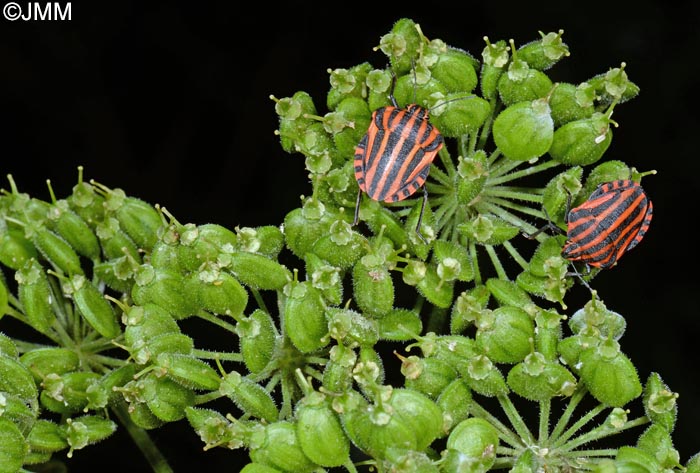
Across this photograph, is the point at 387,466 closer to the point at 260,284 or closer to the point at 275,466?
the point at 275,466

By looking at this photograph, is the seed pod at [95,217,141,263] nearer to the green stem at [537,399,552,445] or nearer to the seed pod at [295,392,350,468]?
the seed pod at [295,392,350,468]

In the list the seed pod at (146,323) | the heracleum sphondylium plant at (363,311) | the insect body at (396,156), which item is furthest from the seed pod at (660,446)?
the seed pod at (146,323)

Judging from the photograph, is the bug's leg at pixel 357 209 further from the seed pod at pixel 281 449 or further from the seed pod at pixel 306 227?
the seed pod at pixel 281 449

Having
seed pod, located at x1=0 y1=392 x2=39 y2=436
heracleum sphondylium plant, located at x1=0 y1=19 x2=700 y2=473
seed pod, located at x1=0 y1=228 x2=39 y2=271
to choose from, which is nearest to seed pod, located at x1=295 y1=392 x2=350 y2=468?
heracleum sphondylium plant, located at x1=0 y1=19 x2=700 y2=473

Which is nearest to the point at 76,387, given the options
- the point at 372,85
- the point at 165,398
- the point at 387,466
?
the point at 165,398

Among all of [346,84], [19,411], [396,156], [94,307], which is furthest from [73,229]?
[396,156]
